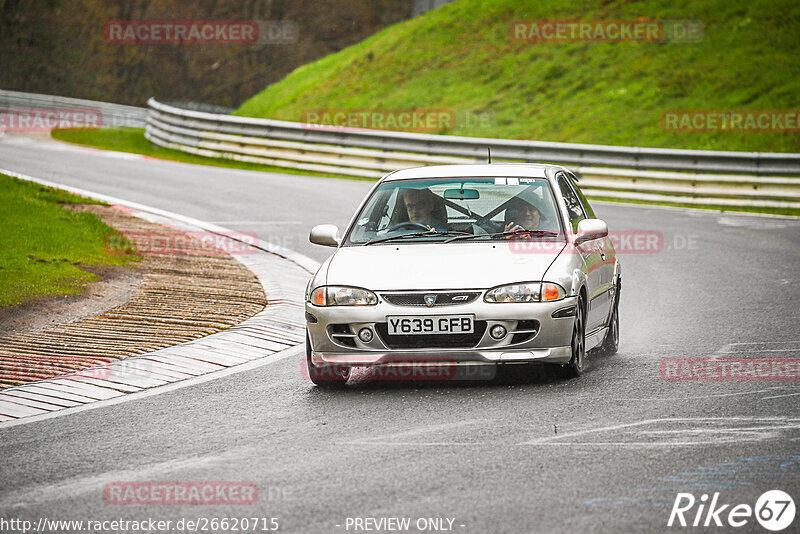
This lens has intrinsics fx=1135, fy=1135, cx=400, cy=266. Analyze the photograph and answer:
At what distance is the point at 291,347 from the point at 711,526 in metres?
5.14

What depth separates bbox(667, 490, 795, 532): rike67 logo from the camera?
4.80 metres

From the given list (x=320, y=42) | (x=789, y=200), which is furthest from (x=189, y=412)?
(x=320, y=42)

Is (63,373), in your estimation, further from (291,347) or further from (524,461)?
(524,461)

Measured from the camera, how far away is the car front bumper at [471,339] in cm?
743

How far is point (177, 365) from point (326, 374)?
1343 mm

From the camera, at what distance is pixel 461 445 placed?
616 centimetres

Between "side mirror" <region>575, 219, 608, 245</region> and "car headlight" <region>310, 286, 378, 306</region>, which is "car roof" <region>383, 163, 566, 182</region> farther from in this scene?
"car headlight" <region>310, 286, 378, 306</region>
